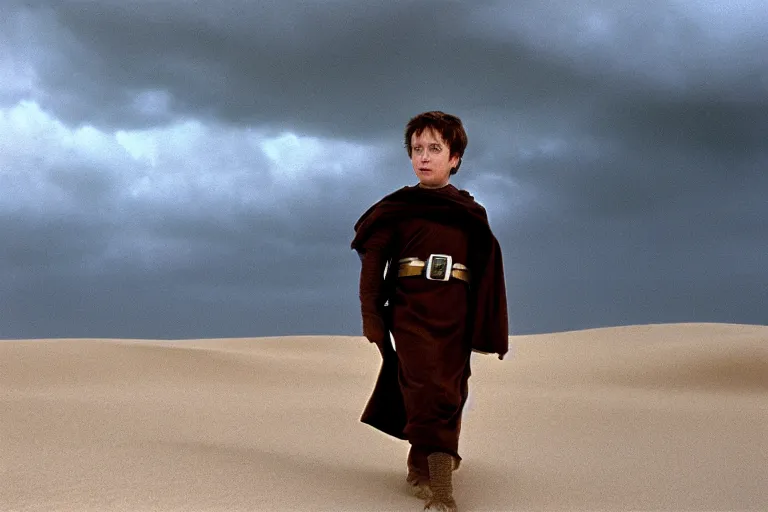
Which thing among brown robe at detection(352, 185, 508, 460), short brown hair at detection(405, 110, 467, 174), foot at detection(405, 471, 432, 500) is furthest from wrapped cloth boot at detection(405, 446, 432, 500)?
short brown hair at detection(405, 110, 467, 174)

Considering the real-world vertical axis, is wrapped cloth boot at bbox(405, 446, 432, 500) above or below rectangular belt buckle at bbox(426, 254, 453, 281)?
below

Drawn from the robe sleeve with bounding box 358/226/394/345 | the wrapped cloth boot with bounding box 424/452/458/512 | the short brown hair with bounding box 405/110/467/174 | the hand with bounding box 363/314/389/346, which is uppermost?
the short brown hair with bounding box 405/110/467/174

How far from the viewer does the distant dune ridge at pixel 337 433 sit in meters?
4.55

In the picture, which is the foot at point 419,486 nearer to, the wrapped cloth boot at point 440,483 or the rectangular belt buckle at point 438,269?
the wrapped cloth boot at point 440,483

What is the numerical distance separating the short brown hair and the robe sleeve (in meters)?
0.56

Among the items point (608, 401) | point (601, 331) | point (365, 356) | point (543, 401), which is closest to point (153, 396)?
point (543, 401)

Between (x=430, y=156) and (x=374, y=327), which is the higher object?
(x=430, y=156)

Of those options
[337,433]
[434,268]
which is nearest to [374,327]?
[434,268]

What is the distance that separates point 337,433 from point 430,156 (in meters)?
3.56

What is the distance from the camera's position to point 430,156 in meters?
4.82

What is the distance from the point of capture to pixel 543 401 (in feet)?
34.2

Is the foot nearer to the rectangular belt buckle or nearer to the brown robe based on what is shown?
the brown robe

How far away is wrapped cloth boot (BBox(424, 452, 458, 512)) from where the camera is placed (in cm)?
446

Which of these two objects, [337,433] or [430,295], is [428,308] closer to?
[430,295]
